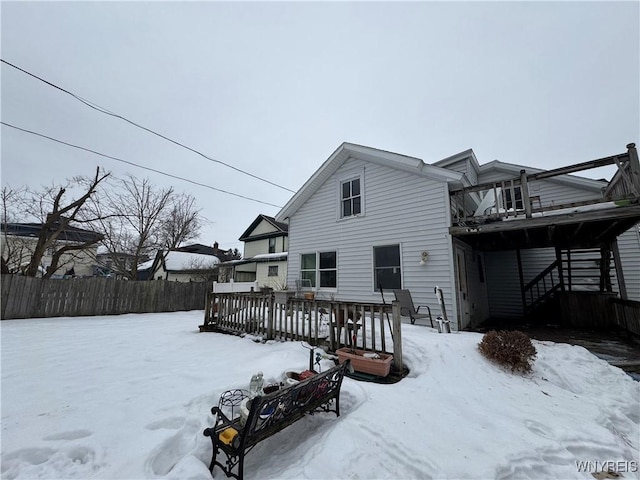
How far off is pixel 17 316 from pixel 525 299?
58.1 feet

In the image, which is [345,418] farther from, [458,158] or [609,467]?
[458,158]

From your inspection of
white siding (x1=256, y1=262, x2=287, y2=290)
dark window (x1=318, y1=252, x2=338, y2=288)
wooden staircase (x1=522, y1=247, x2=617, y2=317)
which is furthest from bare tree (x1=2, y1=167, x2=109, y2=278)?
wooden staircase (x1=522, y1=247, x2=617, y2=317)

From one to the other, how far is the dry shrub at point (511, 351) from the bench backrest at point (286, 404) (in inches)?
118

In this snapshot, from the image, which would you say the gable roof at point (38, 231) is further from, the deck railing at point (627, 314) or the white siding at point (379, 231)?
the deck railing at point (627, 314)

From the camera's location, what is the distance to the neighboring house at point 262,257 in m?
19.3

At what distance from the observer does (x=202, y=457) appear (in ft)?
6.82

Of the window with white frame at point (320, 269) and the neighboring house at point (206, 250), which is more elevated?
the neighboring house at point (206, 250)

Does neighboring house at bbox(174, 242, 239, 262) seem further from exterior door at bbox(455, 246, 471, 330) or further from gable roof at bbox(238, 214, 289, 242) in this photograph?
exterior door at bbox(455, 246, 471, 330)

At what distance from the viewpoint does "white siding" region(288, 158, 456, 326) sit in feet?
23.1

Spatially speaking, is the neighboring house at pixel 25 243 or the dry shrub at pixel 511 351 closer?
the dry shrub at pixel 511 351

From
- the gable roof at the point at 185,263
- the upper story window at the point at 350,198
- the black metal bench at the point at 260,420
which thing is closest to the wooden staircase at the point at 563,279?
the upper story window at the point at 350,198

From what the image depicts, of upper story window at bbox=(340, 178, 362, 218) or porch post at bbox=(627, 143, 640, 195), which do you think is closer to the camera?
porch post at bbox=(627, 143, 640, 195)

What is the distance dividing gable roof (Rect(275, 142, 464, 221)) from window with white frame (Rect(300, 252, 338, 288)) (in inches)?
87.5

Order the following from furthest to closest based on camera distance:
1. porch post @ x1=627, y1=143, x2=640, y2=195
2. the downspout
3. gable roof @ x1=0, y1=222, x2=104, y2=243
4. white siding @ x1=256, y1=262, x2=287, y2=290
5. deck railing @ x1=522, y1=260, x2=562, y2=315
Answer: white siding @ x1=256, y1=262, x2=287, y2=290 → gable roof @ x1=0, y1=222, x2=104, y2=243 → deck railing @ x1=522, y1=260, x2=562, y2=315 → the downspout → porch post @ x1=627, y1=143, x2=640, y2=195
